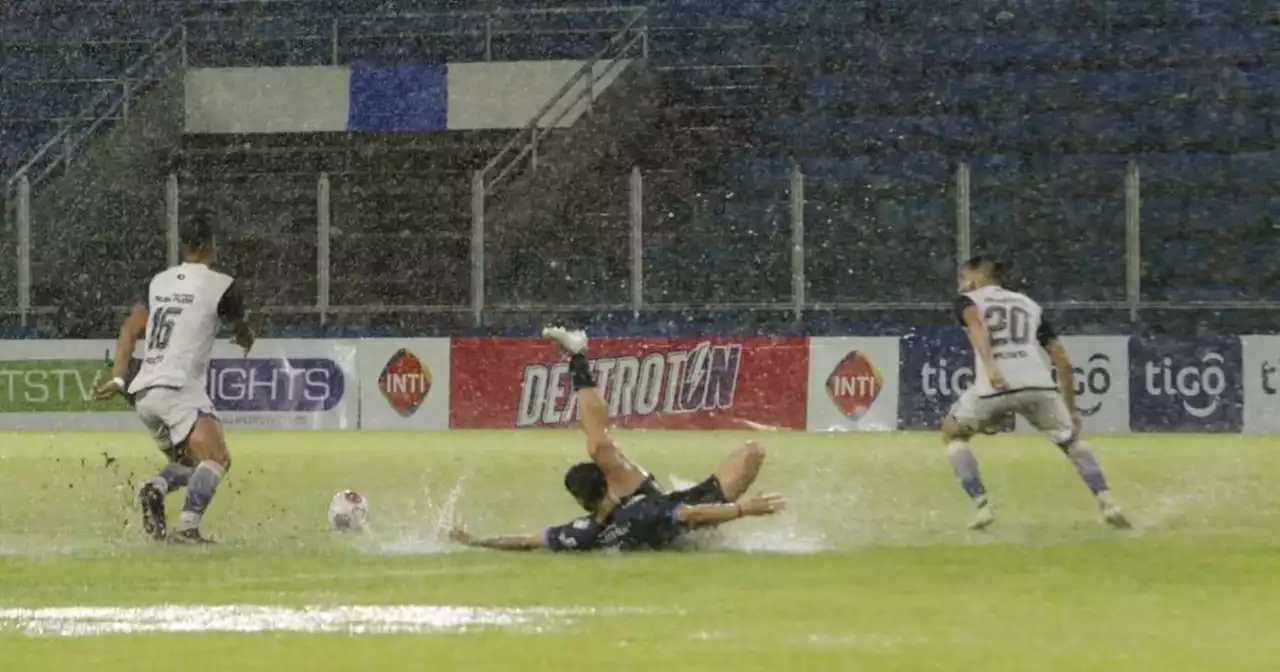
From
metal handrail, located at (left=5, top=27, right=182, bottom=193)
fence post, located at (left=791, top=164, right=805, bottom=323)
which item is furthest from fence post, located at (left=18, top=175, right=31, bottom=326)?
fence post, located at (left=791, top=164, right=805, bottom=323)

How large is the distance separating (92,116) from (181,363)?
863 inches

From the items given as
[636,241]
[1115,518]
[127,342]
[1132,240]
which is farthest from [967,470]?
[636,241]

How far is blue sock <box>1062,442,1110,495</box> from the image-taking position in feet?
42.4

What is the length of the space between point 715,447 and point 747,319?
461cm

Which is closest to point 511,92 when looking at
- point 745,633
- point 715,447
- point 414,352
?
point 414,352

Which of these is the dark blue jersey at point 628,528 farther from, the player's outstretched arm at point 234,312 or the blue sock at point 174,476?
the blue sock at point 174,476

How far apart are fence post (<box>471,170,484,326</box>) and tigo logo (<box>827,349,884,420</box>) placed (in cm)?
444

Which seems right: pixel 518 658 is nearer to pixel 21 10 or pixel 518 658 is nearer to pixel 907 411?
pixel 907 411

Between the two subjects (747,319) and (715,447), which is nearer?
(715,447)

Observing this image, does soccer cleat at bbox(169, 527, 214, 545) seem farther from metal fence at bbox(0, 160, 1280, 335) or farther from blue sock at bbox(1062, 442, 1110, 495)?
metal fence at bbox(0, 160, 1280, 335)

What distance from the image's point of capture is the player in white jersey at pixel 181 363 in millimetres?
11742

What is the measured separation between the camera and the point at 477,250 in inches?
1013

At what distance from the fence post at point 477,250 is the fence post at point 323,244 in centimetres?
181

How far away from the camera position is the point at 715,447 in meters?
21.5
